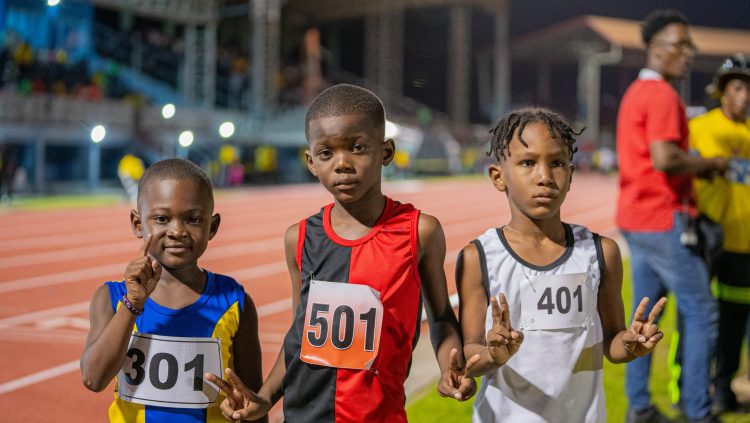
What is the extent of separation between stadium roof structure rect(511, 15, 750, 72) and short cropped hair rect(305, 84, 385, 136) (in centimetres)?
3354

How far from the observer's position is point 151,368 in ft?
7.34

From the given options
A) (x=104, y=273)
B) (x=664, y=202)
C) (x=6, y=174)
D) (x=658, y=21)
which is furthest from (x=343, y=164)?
(x=6, y=174)

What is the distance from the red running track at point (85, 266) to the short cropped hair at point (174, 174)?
246 centimetres

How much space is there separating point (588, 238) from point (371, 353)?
0.74 meters

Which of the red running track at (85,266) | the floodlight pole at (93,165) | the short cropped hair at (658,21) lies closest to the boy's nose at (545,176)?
the short cropped hair at (658,21)

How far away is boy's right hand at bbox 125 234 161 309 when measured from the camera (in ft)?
6.88

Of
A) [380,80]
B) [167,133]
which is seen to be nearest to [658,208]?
[167,133]

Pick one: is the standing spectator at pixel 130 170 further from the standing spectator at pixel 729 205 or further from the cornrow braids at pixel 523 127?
the cornrow braids at pixel 523 127

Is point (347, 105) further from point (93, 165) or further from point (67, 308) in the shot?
point (93, 165)

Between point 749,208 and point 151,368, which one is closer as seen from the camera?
point 151,368

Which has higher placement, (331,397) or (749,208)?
(749,208)

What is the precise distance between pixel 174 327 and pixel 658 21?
2.79m

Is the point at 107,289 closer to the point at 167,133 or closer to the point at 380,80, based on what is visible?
the point at 167,133

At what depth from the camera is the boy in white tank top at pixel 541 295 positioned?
2.29 metres
